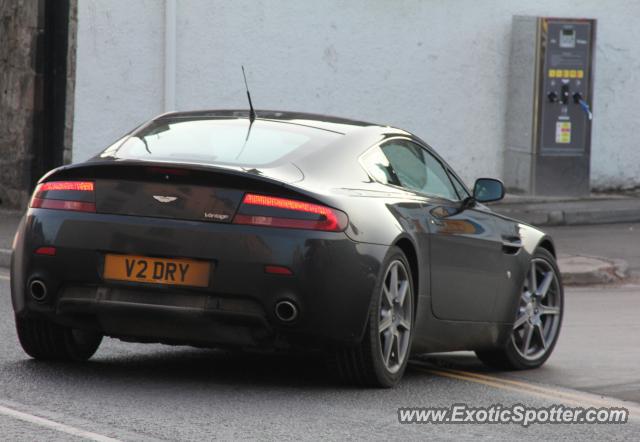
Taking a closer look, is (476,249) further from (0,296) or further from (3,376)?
(0,296)

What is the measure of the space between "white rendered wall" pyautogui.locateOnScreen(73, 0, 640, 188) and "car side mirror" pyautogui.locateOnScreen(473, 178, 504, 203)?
1007 centimetres

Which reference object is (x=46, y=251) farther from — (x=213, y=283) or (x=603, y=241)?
(x=603, y=241)

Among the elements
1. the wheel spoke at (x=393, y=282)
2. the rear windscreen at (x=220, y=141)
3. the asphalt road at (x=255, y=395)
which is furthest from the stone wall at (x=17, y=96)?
the wheel spoke at (x=393, y=282)

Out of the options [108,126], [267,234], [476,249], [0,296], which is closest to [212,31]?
[108,126]

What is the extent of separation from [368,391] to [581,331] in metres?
3.86

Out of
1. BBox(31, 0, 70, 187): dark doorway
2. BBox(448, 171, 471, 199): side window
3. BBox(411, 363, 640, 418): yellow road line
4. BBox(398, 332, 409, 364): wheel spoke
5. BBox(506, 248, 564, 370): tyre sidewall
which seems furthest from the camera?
BBox(31, 0, 70, 187): dark doorway

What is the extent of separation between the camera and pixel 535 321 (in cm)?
852

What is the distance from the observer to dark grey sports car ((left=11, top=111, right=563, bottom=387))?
652 centimetres

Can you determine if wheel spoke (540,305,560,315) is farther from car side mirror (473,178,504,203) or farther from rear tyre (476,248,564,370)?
car side mirror (473,178,504,203)

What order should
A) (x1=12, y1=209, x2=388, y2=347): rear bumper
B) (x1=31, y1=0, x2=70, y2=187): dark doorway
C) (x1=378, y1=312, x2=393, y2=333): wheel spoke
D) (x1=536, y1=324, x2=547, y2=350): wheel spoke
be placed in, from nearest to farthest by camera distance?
(x1=12, y1=209, x2=388, y2=347): rear bumper → (x1=378, y1=312, x2=393, y2=333): wheel spoke → (x1=536, y1=324, x2=547, y2=350): wheel spoke → (x1=31, y1=0, x2=70, y2=187): dark doorway

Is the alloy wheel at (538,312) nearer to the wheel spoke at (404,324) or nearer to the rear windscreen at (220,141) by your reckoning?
the wheel spoke at (404,324)

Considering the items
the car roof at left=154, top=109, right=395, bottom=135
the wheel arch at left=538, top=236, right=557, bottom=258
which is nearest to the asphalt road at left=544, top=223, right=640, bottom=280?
the wheel arch at left=538, top=236, right=557, bottom=258

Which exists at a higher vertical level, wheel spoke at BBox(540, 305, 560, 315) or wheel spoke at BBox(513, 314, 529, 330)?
wheel spoke at BBox(540, 305, 560, 315)

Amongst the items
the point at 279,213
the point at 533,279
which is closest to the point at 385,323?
the point at 279,213
